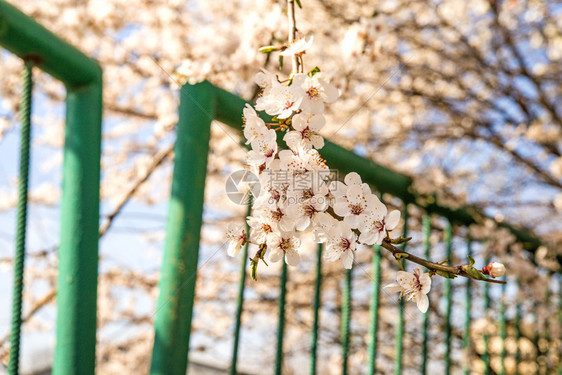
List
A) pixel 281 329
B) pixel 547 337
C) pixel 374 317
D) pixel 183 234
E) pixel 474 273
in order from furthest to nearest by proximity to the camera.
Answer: pixel 547 337 → pixel 374 317 → pixel 281 329 → pixel 183 234 → pixel 474 273

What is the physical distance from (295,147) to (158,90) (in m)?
3.18

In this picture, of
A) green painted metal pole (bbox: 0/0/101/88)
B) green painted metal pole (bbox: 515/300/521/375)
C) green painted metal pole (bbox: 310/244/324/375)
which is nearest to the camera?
green painted metal pole (bbox: 0/0/101/88)

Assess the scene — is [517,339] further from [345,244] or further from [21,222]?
[21,222]

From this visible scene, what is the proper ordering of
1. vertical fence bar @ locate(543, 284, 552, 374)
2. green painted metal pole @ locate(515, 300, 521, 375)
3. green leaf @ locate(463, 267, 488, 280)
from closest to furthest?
green leaf @ locate(463, 267, 488, 280) < green painted metal pole @ locate(515, 300, 521, 375) < vertical fence bar @ locate(543, 284, 552, 374)

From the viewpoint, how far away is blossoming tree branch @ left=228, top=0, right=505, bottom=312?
1.95ft

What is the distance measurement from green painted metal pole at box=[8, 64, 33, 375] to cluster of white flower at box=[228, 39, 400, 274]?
1.17 feet

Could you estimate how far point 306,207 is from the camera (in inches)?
23.6

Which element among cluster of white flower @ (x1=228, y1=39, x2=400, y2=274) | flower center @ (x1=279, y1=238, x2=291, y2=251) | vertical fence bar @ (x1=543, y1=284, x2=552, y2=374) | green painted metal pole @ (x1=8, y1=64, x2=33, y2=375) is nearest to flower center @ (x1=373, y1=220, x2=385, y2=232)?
cluster of white flower @ (x1=228, y1=39, x2=400, y2=274)

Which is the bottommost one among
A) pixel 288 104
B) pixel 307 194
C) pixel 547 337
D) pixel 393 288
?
pixel 547 337

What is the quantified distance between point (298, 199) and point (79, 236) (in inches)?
16.4

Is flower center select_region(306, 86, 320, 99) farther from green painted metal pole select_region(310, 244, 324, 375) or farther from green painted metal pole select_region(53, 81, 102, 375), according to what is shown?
green painted metal pole select_region(310, 244, 324, 375)

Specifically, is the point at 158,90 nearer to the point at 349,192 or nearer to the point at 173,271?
the point at 173,271

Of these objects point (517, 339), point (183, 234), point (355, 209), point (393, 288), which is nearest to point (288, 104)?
point (355, 209)

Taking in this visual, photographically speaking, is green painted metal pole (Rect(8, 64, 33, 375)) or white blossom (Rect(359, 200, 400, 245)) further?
green painted metal pole (Rect(8, 64, 33, 375))
